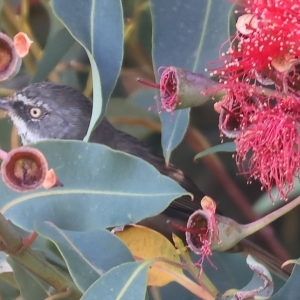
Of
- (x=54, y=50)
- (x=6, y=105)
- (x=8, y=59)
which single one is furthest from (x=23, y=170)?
(x=6, y=105)

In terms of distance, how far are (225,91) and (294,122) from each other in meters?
0.12

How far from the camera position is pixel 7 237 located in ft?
3.17

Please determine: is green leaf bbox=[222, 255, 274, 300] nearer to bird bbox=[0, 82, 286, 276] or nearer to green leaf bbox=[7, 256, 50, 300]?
green leaf bbox=[7, 256, 50, 300]

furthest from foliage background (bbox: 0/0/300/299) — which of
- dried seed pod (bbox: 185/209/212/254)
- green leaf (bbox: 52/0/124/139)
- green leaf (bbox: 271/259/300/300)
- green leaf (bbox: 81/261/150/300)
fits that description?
green leaf (bbox: 271/259/300/300)

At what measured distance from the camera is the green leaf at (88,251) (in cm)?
104

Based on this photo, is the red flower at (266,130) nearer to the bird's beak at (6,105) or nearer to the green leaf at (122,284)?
the green leaf at (122,284)

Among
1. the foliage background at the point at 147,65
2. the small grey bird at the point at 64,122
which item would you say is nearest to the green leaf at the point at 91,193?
the foliage background at the point at 147,65

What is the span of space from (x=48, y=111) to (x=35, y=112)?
37 mm

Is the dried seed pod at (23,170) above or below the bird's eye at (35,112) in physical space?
above

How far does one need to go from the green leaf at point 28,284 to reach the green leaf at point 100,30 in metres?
0.31

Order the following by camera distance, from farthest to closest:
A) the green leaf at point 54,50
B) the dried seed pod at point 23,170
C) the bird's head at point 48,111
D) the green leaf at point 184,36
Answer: the bird's head at point 48,111, the green leaf at point 54,50, the green leaf at point 184,36, the dried seed pod at point 23,170

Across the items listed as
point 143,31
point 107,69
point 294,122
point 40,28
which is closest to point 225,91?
point 294,122

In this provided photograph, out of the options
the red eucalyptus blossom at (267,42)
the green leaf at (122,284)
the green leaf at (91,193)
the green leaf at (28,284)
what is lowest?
the green leaf at (28,284)

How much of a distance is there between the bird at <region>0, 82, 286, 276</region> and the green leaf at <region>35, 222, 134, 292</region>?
0.73 meters
